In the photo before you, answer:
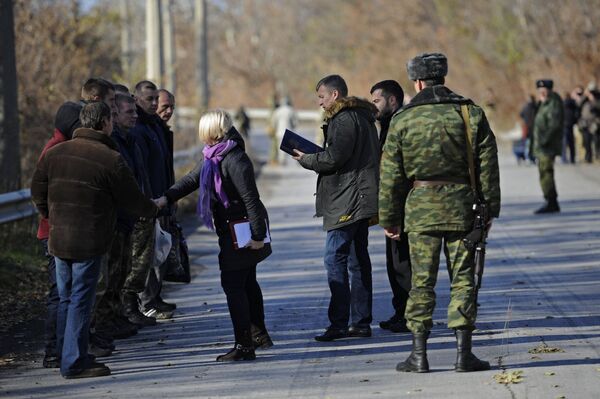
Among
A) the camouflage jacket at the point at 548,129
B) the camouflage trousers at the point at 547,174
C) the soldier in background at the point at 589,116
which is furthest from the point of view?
the soldier in background at the point at 589,116

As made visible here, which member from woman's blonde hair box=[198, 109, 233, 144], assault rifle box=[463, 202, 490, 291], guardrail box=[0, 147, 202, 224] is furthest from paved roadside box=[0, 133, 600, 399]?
guardrail box=[0, 147, 202, 224]

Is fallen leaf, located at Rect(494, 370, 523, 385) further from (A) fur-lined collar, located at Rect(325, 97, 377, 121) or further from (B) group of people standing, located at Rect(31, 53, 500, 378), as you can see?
(A) fur-lined collar, located at Rect(325, 97, 377, 121)

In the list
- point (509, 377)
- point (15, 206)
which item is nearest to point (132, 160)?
point (509, 377)

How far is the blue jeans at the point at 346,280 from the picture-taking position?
9844 mm

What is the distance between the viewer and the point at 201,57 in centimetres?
4166

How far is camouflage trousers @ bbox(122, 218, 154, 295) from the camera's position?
34.8 ft

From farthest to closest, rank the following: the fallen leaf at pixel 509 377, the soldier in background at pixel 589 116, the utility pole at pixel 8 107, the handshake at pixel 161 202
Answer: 1. the soldier in background at pixel 589 116
2. the utility pole at pixel 8 107
3. the handshake at pixel 161 202
4. the fallen leaf at pixel 509 377

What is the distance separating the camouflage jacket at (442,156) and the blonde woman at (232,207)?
1160 mm

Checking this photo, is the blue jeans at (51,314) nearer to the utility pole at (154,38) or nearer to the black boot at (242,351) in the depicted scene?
the black boot at (242,351)

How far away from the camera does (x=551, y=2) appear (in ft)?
136

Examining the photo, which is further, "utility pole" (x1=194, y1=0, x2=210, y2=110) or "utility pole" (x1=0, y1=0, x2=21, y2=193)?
"utility pole" (x1=194, y1=0, x2=210, y2=110)

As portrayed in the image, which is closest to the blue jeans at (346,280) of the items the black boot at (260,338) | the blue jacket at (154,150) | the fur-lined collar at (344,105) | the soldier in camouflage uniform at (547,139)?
the black boot at (260,338)

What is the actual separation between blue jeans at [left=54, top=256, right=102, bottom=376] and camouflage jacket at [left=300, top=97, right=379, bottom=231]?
6.58 feet

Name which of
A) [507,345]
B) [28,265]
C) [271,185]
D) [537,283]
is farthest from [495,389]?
[271,185]
